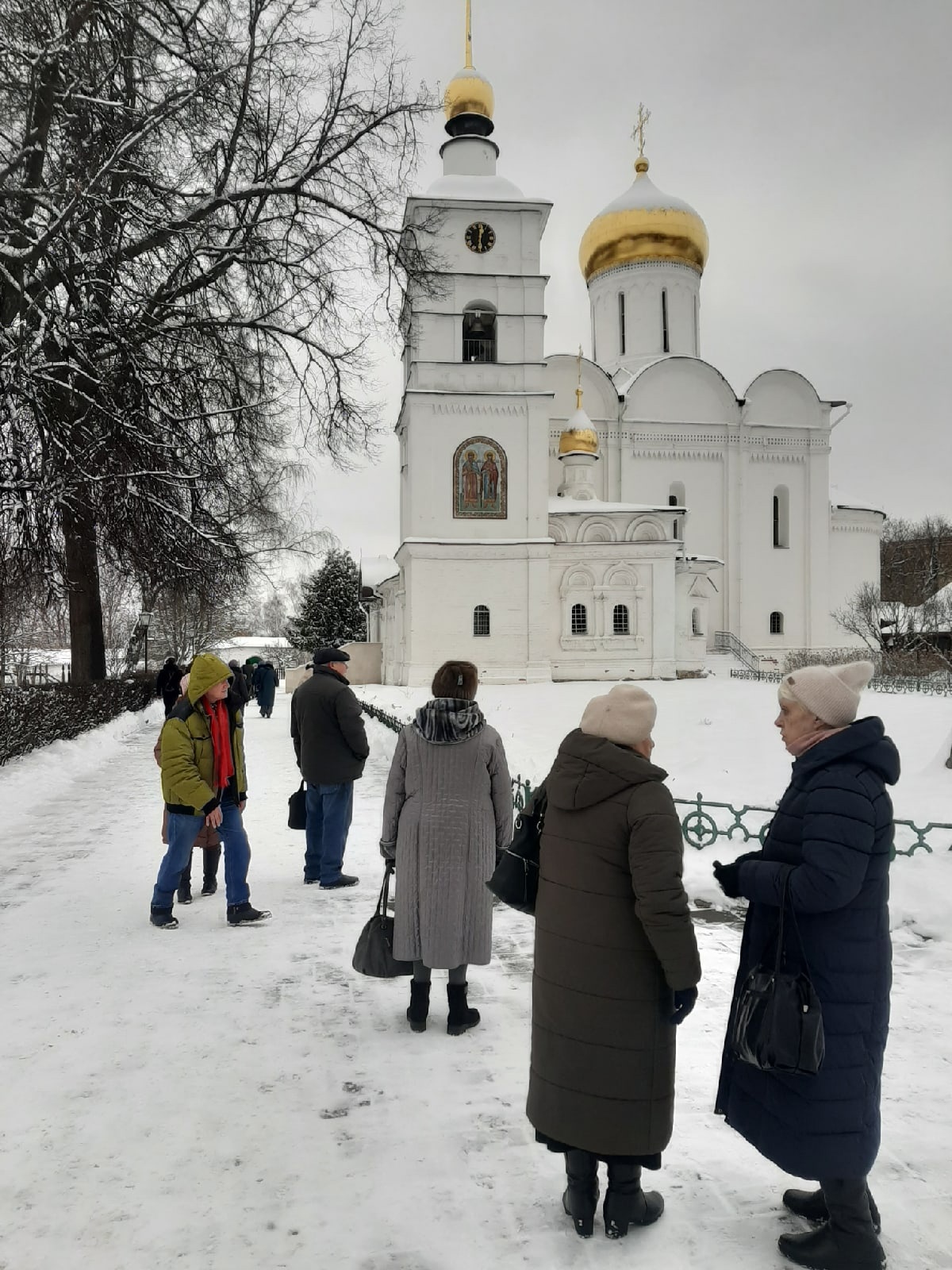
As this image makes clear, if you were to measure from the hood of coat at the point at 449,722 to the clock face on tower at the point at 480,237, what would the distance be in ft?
98.1

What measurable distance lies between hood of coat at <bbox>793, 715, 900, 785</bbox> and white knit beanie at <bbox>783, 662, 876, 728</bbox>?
6 centimetres

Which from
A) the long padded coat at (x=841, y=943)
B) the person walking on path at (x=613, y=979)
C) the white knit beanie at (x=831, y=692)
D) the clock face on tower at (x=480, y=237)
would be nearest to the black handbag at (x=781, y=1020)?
the long padded coat at (x=841, y=943)

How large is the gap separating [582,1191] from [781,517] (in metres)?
39.8

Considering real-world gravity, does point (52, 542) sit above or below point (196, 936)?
above

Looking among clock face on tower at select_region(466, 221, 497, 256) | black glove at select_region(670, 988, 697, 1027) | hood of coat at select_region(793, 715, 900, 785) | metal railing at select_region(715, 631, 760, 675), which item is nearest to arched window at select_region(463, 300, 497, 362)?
clock face on tower at select_region(466, 221, 497, 256)

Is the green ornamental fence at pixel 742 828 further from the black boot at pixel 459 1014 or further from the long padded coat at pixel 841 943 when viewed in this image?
the long padded coat at pixel 841 943

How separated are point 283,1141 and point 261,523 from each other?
14.0 m

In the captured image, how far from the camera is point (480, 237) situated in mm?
31484

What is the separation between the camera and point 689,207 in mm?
40969

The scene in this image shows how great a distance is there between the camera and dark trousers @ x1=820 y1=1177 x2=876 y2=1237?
274 cm

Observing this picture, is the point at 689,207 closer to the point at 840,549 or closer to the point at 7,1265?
the point at 840,549

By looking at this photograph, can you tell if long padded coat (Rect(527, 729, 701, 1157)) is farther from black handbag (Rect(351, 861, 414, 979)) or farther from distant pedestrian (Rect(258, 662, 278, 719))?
distant pedestrian (Rect(258, 662, 278, 719))

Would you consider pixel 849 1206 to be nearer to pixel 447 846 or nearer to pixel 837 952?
pixel 837 952

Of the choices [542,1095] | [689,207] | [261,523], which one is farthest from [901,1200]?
[689,207]
